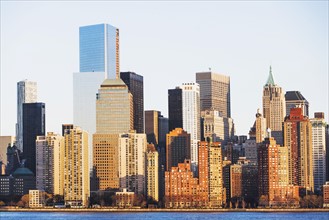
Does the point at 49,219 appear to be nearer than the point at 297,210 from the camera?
Yes

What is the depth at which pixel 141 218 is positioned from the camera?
536 ft

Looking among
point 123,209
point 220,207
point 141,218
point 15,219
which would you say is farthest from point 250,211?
point 15,219

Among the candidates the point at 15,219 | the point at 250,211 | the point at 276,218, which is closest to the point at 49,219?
the point at 15,219

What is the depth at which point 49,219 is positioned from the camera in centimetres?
16312

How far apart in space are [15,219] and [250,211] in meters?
50.7

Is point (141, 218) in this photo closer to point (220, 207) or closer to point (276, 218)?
point (276, 218)

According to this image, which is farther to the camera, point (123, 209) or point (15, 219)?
point (123, 209)

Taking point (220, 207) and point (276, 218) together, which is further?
point (220, 207)

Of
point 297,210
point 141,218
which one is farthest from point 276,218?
point 297,210

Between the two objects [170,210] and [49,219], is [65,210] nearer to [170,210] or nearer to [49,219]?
[170,210]

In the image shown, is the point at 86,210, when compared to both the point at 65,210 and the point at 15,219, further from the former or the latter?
the point at 15,219

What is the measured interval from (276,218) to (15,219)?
4167cm

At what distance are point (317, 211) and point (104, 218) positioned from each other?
4986cm

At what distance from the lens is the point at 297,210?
19475cm
